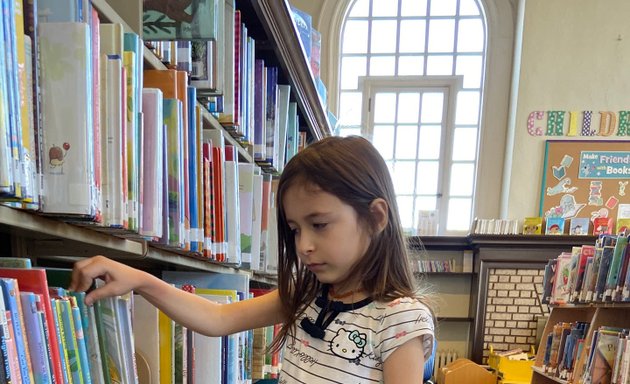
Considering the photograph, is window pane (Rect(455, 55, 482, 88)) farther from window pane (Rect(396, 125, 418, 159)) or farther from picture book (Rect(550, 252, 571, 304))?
picture book (Rect(550, 252, 571, 304))

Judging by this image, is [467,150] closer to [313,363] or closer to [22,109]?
[313,363]

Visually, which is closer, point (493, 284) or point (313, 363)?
point (313, 363)

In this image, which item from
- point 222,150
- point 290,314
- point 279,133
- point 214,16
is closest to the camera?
point 214,16

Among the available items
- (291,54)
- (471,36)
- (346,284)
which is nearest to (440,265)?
(471,36)

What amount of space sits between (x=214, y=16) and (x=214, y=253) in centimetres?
56

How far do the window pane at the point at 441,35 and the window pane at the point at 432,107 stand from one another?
18.0 inches

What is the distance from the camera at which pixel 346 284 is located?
34.1 inches

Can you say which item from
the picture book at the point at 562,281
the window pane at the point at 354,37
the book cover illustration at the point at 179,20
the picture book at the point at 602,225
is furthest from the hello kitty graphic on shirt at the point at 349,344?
the window pane at the point at 354,37

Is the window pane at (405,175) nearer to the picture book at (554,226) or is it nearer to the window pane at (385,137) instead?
the window pane at (385,137)

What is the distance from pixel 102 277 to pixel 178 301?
0.62 feet

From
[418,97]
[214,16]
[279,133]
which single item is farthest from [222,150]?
[418,97]

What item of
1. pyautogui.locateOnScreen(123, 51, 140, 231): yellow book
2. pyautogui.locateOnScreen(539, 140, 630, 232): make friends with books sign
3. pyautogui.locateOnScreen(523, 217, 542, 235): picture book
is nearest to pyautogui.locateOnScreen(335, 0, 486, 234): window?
pyautogui.locateOnScreen(523, 217, 542, 235): picture book

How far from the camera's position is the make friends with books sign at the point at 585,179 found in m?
3.99

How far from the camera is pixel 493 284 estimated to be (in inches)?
157
